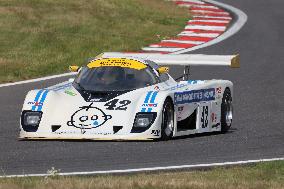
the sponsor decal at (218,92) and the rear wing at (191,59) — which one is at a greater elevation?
the rear wing at (191,59)

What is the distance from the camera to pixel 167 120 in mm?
14922

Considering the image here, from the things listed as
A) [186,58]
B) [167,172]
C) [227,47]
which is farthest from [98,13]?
[167,172]

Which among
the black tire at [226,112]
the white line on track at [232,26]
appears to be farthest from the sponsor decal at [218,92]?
the white line on track at [232,26]

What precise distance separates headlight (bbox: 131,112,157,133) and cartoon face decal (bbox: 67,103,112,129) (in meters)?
0.34

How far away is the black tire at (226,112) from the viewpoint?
53.9 feet

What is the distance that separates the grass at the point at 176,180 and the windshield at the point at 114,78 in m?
3.54

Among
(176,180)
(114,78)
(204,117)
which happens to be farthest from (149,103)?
(176,180)

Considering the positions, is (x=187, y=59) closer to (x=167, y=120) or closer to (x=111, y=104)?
(x=167, y=120)

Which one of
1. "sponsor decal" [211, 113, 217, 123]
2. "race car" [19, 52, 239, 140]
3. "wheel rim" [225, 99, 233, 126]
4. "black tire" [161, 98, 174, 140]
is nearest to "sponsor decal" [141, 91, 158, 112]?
"race car" [19, 52, 239, 140]

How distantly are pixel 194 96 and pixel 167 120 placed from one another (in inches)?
35.0

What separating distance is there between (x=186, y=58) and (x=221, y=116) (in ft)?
3.33

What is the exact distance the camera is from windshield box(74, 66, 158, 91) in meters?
15.3

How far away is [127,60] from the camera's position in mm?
15859

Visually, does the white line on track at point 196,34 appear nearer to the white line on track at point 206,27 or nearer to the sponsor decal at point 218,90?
the white line on track at point 206,27
